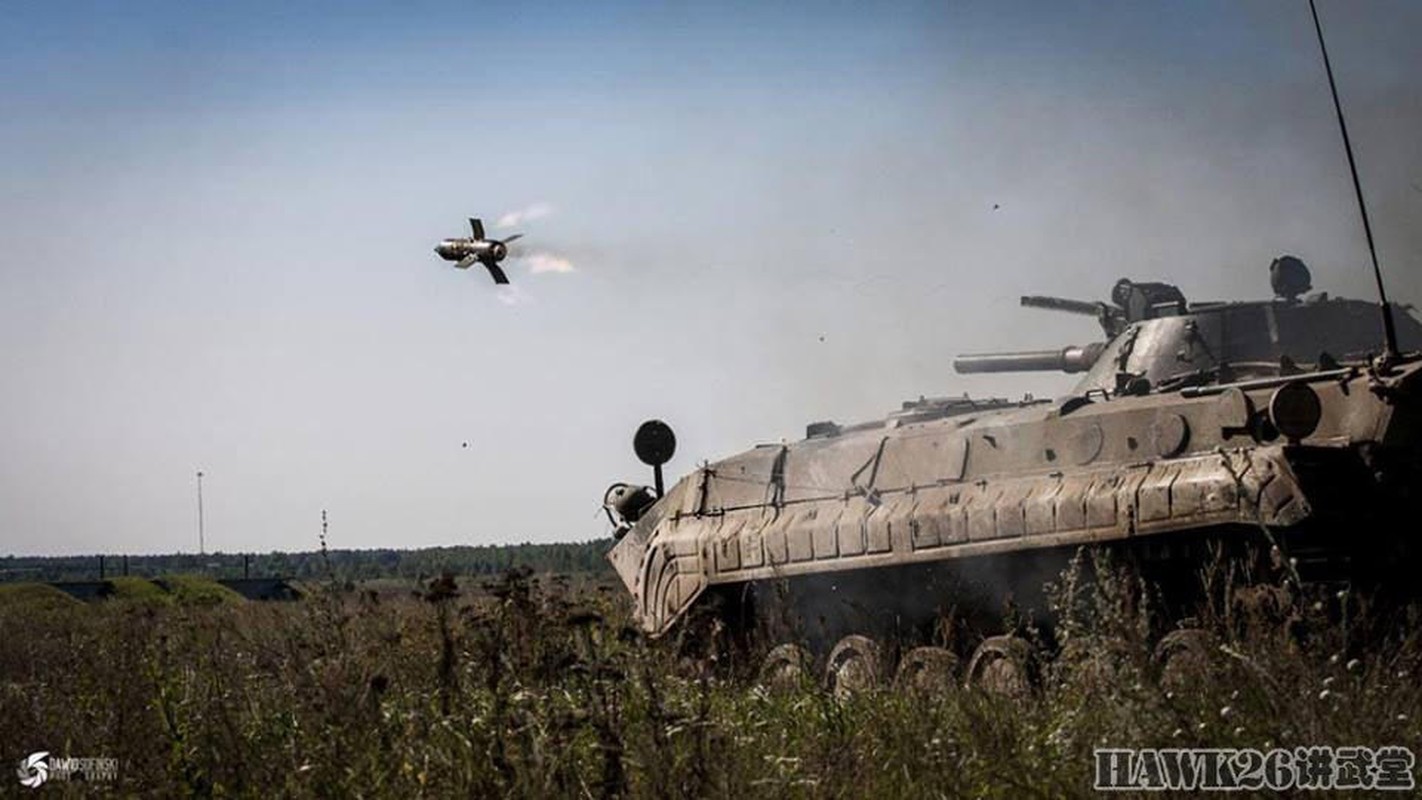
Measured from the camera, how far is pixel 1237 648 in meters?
8.68

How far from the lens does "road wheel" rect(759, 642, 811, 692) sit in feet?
37.5

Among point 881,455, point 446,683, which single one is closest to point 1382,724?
point 446,683

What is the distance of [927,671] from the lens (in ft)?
38.4

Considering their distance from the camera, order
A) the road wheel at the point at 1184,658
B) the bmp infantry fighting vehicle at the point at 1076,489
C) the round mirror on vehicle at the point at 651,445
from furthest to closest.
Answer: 1. the round mirror on vehicle at the point at 651,445
2. the bmp infantry fighting vehicle at the point at 1076,489
3. the road wheel at the point at 1184,658

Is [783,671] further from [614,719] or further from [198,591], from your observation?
[198,591]

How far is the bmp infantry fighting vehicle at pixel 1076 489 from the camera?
1120 centimetres

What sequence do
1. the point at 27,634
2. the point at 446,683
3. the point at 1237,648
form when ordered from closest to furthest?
the point at 446,683, the point at 1237,648, the point at 27,634

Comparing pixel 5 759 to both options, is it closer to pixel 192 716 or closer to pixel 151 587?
pixel 192 716

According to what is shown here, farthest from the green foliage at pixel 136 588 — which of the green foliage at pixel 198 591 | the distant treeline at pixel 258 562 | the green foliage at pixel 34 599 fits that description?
the distant treeline at pixel 258 562

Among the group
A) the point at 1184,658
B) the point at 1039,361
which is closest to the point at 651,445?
the point at 1039,361

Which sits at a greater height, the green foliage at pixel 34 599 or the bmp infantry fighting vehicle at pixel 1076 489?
the green foliage at pixel 34 599

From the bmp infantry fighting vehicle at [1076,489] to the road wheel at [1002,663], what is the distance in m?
0.03

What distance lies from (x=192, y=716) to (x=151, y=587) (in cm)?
3146

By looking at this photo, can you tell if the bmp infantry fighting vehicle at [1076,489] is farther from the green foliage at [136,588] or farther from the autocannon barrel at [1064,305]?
the green foliage at [136,588]
